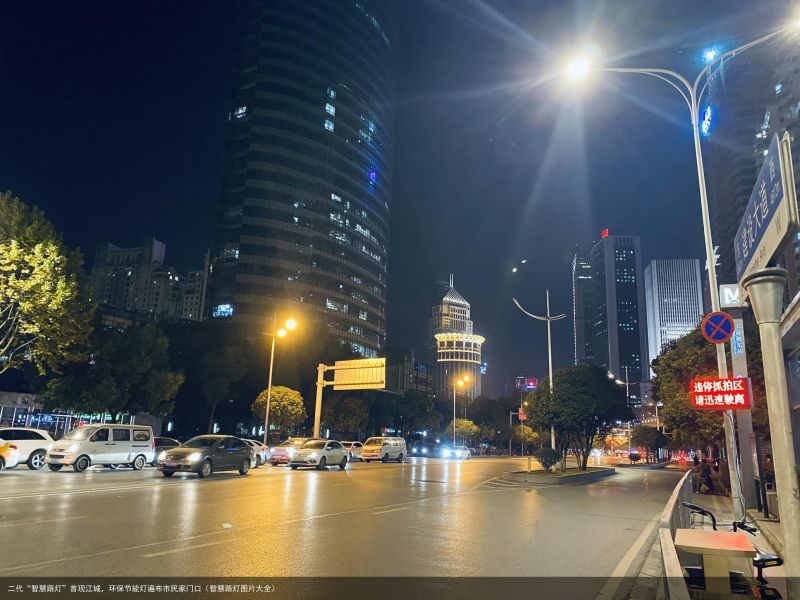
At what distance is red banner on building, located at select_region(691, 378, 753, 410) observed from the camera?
1115 centimetres

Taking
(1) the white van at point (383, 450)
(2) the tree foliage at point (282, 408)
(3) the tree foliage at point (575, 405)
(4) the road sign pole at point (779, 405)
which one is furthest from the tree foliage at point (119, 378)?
(4) the road sign pole at point (779, 405)

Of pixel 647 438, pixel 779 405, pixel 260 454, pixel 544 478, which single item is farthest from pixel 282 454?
pixel 647 438

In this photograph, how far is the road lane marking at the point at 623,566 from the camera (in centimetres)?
670

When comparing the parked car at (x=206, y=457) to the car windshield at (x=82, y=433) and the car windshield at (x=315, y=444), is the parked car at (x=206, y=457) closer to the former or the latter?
the car windshield at (x=82, y=433)

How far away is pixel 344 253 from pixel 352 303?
475 inches

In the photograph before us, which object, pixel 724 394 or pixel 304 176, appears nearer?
pixel 724 394

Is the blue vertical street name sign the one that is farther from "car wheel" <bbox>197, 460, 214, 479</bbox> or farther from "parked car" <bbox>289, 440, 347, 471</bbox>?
"parked car" <bbox>289, 440, 347, 471</bbox>

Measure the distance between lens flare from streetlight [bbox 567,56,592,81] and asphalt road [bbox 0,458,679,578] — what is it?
35.8 ft

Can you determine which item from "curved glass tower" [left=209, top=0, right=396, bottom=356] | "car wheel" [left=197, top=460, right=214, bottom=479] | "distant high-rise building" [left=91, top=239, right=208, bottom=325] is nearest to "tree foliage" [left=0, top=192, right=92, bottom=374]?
"car wheel" [left=197, top=460, right=214, bottom=479]

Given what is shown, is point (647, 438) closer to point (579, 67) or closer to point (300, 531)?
point (579, 67)

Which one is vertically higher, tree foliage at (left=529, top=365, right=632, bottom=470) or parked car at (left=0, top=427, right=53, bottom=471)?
tree foliage at (left=529, top=365, right=632, bottom=470)

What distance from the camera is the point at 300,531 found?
9711mm

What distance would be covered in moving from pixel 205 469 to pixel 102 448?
546 cm

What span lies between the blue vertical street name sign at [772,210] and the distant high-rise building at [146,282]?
18537cm
